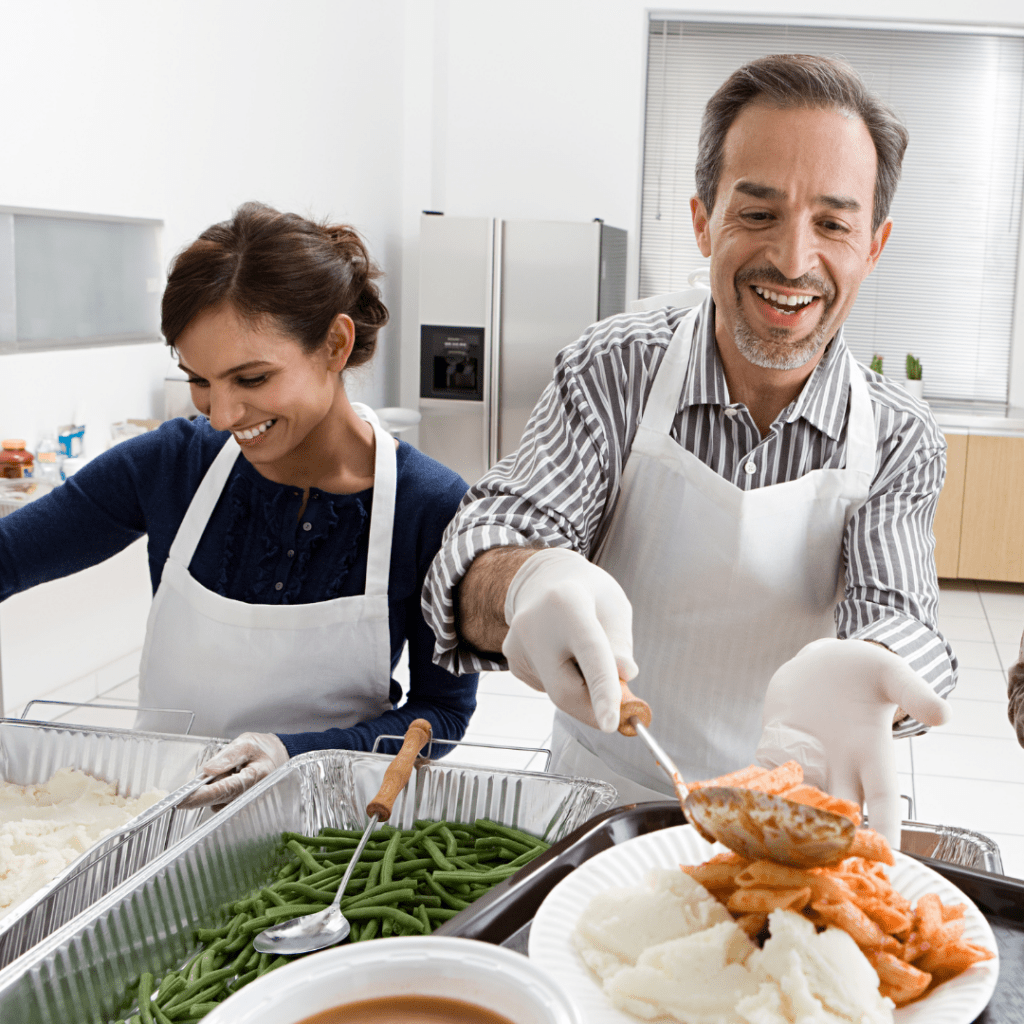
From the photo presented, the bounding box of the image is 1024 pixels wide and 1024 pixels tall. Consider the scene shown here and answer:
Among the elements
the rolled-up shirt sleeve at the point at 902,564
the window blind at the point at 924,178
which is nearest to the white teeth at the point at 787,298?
the rolled-up shirt sleeve at the point at 902,564

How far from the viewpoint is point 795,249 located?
1237 millimetres

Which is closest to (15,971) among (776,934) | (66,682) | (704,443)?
(776,934)

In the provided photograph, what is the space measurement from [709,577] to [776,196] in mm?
481

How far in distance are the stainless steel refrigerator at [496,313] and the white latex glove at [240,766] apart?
13.3 ft

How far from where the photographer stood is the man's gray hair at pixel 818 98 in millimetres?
1230

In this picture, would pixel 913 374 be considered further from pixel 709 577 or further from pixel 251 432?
pixel 251 432

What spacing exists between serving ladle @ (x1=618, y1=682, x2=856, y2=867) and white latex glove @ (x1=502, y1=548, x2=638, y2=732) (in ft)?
0.54

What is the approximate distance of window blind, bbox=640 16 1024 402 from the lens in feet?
18.4

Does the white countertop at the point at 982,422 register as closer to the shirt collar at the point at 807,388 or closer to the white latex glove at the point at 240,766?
the shirt collar at the point at 807,388

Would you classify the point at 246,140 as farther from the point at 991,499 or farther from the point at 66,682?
the point at 991,499

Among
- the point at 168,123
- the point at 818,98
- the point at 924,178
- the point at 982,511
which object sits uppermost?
the point at 924,178

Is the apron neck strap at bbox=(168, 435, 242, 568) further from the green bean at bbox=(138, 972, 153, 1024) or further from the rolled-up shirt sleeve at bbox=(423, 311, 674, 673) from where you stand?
the green bean at bbox=(138, 972, 153, 1024)

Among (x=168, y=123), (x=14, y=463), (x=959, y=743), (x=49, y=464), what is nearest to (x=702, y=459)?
(x=14, y=463)

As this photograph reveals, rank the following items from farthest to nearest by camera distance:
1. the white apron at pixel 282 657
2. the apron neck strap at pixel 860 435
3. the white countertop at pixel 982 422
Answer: the white countertop at pixel 982 422 < the white apron at pixel 282 657 < the apron neck strap at pixel 860 435
